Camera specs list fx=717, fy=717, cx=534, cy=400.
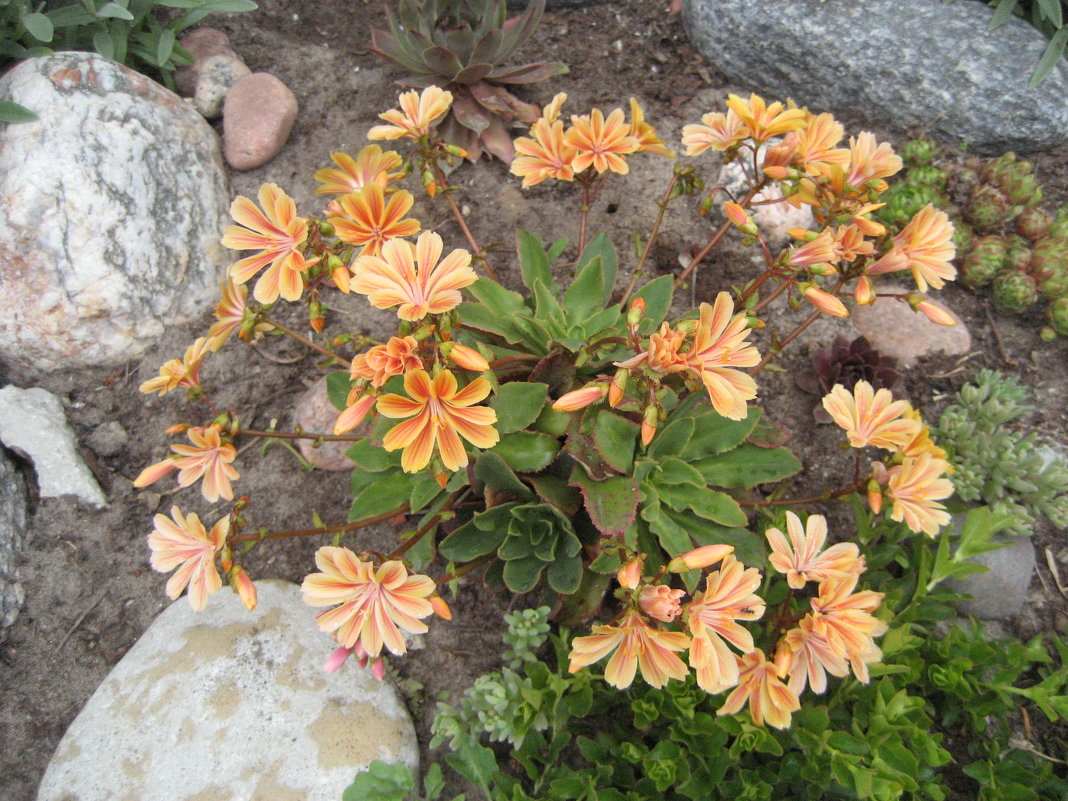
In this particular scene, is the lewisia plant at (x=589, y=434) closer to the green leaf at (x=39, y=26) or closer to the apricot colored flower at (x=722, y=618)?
the apricot colored flower at (x=722, y=618)

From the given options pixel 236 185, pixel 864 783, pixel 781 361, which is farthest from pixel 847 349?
pixel 236 185

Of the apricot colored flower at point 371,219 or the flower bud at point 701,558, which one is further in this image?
the apricot colored flower at point 371,219

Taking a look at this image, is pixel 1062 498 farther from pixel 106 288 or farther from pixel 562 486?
pixel 106 288

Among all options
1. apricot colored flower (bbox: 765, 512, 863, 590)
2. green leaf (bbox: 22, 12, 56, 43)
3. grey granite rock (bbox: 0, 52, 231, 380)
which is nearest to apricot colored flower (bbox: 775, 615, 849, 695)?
apricot colored flower (bbox: 765, 512, 863, 590)

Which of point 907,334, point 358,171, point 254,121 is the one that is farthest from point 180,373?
point 907,334

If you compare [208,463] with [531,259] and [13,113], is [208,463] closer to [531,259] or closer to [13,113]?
[531,259]

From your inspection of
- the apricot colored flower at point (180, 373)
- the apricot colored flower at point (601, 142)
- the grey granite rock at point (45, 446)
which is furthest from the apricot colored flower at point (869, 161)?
the grey granite rock at point (45, 446)

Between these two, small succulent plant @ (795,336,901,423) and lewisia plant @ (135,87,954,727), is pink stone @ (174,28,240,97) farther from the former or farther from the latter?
small succulent plant @ (795,336,901,423)
